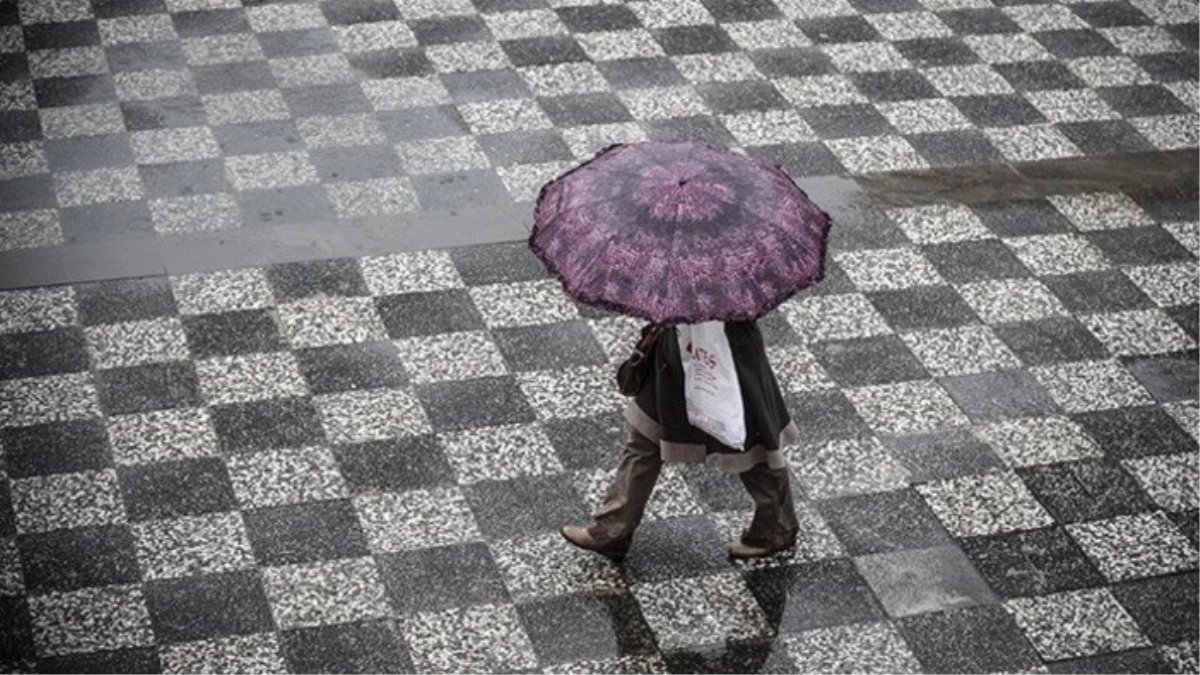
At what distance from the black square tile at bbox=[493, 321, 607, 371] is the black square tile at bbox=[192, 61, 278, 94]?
9.21ft

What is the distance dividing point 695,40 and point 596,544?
4.89 meters

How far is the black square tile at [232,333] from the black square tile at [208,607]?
154cm

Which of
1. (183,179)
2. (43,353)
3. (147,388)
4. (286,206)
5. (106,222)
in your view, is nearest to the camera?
(147,388)

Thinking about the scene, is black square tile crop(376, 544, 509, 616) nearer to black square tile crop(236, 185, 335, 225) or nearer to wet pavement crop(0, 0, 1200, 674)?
wet pavement crop(0, 0, 1200, 674)

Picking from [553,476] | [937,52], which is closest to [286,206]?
[553,476]

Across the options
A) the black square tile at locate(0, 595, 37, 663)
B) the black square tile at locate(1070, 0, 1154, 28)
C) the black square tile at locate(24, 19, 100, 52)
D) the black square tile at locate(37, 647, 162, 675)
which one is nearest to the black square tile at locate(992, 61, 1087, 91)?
the black square tile at locate(1070, 0, 1154, 28)

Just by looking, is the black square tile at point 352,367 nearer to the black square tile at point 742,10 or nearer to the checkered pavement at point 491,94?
the checkered pavement at point 491,94

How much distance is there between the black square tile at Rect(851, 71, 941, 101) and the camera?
1091 centimetres

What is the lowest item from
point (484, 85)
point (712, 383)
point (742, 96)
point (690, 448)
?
point (484, 85)

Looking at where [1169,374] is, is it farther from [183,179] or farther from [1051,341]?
[183,179]

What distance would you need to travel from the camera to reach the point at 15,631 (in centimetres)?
679

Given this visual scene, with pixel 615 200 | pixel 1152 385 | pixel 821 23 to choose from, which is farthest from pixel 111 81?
pixel 1152 385

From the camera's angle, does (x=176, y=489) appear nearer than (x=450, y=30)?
Yes

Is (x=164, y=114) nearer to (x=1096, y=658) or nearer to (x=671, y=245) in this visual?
(x=671, y=245)
